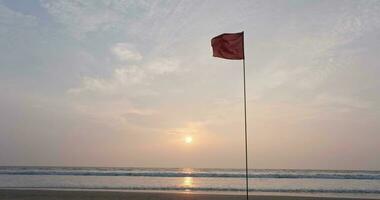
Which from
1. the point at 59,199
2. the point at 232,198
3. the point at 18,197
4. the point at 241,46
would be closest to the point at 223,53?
the point at 241,46

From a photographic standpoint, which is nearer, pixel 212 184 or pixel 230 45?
pixel 230 45

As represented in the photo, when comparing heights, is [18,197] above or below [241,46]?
below

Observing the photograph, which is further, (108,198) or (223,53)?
(108,198)

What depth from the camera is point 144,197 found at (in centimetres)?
2491

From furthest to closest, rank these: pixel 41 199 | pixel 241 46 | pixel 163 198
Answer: pixel 163 198
pixel 41 199
pixel 241 46

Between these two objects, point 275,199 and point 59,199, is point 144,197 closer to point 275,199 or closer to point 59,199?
point 59,199

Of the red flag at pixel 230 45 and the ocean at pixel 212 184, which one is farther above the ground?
the red flag at pixel 230 45

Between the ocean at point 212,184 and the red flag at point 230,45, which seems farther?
the ocean at point 212,184

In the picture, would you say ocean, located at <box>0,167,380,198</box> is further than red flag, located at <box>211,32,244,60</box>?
Yes

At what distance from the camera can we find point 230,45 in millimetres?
17250

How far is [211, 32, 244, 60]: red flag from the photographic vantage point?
17234mm

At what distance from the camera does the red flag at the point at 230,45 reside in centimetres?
1723

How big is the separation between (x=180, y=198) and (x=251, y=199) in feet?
14.5

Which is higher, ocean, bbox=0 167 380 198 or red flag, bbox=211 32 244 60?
red flag, bbox=211 32 244 60
